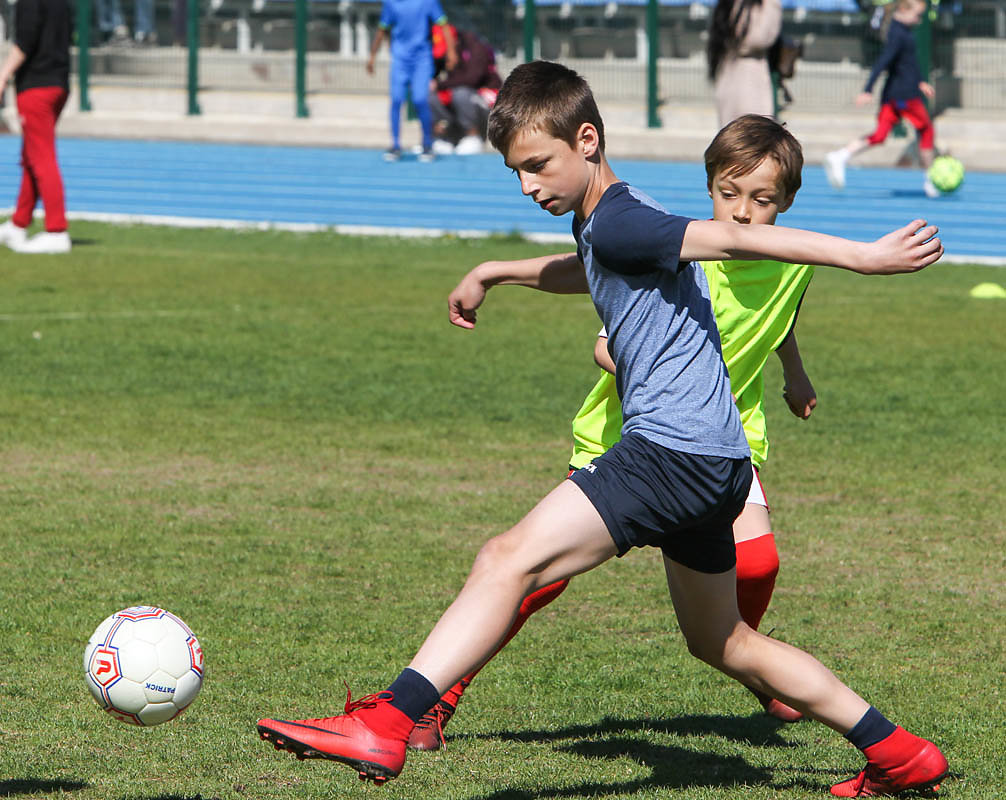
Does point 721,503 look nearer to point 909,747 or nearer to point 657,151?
point 909,747

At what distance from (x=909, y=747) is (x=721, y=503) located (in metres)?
0.78

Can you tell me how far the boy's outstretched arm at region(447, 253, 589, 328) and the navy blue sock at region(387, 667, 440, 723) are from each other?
112 centimetres

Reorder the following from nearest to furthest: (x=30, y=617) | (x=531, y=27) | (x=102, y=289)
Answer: (x=30, y=617)
(x=102, y=289)
(x=531, y=27)

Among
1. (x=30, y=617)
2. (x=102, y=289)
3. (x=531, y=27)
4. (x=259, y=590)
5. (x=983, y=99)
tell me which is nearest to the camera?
(x=30, y=617)

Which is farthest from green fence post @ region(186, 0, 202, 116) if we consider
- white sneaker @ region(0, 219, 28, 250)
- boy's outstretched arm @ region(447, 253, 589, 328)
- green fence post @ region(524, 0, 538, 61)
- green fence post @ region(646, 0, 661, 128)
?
boy's outstretched arm @ region(447, 253, 589, 328)

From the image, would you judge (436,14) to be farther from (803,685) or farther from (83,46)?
(803,685)

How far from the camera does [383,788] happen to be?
398 centimetres

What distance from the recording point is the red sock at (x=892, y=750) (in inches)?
152

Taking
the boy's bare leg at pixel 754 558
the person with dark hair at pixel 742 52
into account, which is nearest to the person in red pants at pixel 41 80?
the person with dark hair at pixel 742 52

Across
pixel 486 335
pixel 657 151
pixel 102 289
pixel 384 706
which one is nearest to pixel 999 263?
pixel 486 335

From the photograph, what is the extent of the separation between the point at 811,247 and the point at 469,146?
73.4ft

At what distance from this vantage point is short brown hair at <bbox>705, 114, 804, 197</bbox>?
423 centimetres

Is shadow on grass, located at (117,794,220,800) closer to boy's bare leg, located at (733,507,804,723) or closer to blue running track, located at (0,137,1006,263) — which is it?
boy's bare leg, located at (733,507,804,723)

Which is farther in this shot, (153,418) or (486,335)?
(486,335)
